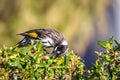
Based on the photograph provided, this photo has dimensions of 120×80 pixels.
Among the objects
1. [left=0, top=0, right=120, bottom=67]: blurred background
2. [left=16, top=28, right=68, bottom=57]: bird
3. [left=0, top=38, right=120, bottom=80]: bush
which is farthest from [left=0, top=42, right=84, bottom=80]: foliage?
[left=0, top=0, right=120, bottom=67]: blurred background

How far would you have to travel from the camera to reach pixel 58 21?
36.3 feet

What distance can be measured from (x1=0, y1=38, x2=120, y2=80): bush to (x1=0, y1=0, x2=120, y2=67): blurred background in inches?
252

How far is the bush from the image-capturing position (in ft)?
10.7

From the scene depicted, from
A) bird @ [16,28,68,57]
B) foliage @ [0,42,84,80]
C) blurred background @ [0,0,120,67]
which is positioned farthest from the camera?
blurred background @ [0,0,120,67]

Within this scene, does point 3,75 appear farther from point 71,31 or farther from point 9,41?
point 71,31

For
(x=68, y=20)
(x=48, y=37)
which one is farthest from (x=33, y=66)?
(x=68, y=20)

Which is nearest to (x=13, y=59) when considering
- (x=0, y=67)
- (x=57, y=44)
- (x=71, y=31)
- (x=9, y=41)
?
(x=0, y=67)

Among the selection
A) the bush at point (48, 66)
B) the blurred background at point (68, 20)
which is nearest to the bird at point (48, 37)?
the bush at point (48, 66)

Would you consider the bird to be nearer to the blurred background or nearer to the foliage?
the foliage

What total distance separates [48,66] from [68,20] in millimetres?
7959

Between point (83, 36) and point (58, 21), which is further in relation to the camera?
point (83, 36)

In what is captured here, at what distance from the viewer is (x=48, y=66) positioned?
3371mm

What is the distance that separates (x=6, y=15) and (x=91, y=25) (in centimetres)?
234

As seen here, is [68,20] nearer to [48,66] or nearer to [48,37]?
[48,37]
